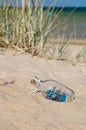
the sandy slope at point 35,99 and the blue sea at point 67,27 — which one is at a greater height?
the blue sea at point 67,27

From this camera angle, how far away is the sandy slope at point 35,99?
2258 millimetres

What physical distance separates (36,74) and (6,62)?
14.1 inches

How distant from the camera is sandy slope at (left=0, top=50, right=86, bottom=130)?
2258 mm

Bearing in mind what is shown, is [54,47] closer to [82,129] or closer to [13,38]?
[13,38]

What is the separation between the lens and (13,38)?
3.90 meters

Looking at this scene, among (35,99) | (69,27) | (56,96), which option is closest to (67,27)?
(69,27)

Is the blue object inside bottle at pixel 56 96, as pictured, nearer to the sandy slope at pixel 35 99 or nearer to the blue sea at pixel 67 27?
the sandy slope at pixel 35 99

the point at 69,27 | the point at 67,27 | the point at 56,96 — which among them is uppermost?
the point at 67,27

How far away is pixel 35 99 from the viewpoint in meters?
2.62

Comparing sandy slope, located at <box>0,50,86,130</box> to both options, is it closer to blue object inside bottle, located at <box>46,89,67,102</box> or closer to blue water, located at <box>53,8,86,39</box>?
blue object inside bottle, located at <box>46,89,67,102</box>

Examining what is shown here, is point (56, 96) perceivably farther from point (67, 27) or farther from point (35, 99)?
point (67, 27)

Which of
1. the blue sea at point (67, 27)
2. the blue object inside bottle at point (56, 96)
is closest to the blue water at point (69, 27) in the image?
the blue sea at point (67, 27)

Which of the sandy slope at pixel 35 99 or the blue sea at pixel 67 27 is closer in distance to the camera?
the sandy slope at pixel 35 99

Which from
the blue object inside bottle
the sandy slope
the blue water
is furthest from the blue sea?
the blue object inside bottle
